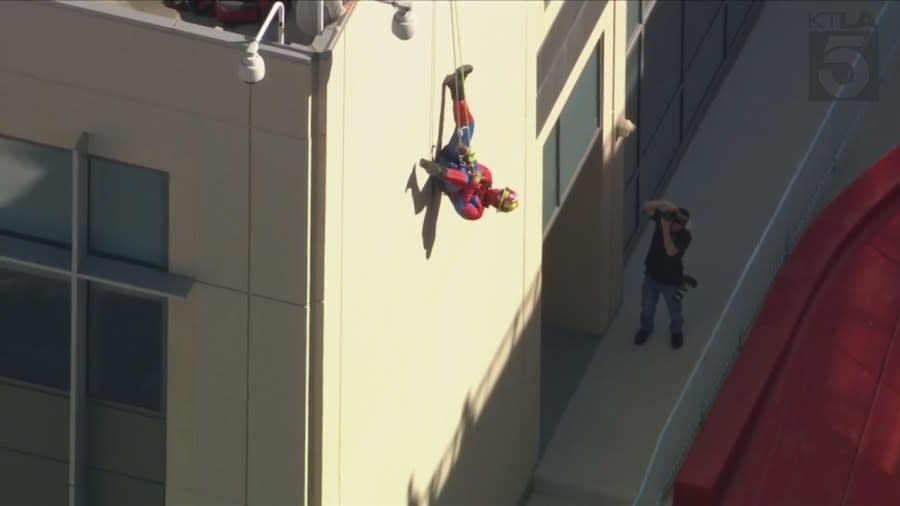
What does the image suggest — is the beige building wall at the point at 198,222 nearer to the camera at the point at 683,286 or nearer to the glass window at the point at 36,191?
the glass window at the point at 36,191

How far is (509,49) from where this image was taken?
68.7 feet

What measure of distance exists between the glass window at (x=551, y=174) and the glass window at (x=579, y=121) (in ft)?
0.34

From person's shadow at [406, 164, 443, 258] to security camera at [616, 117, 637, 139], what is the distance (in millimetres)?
5662

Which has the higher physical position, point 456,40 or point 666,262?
point 456,40

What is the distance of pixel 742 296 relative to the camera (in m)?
24.4

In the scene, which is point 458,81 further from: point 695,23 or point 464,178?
point 695,23

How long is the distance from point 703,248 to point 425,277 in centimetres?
Answer: 750

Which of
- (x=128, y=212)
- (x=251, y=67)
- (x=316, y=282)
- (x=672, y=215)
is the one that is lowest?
(x=316, y=282)

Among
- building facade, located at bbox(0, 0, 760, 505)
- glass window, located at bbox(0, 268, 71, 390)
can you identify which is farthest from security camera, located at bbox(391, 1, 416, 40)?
glass window, located at bbox(0, 268, 71, 390)

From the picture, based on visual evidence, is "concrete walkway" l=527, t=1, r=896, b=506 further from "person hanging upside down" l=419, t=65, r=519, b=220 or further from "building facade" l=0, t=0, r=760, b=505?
"person hanging upside down" l=419, t=65, r=519, b=220

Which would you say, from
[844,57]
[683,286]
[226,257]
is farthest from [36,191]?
[844,57]

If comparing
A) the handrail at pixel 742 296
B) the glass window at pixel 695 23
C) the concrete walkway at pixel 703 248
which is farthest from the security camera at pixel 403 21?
the glass window at pixel 695 23

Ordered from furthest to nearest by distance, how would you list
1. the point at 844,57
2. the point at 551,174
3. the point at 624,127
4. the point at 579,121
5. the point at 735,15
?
the point at 735,15, the point at 844,57, the point at 624,127, the point at 579,121, the point at 551,174

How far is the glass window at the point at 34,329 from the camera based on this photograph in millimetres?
17469
